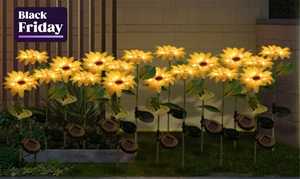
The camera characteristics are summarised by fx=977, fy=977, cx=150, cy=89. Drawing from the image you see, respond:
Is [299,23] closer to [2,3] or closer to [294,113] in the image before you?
[294,113]

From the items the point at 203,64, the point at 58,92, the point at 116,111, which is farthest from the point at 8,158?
the point at 203,64

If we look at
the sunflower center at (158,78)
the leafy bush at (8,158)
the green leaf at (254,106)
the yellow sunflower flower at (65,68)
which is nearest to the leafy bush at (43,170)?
the leafy bush at (8,158)

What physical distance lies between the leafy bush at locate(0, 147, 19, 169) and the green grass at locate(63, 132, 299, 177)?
0.77 metres

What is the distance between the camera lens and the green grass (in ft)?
40.6

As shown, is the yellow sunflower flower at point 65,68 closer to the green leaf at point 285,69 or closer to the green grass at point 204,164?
the green grass at point 204,164

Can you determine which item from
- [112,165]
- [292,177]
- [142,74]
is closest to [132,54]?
[142,74]

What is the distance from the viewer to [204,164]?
12.9 m

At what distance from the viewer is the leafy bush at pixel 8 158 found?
12375 millimetres

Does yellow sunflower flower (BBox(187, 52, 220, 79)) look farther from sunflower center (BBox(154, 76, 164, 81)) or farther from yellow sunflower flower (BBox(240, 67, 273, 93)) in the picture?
sunflower center (BBox(154, 76, 164, 81))

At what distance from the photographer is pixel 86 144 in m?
13.5

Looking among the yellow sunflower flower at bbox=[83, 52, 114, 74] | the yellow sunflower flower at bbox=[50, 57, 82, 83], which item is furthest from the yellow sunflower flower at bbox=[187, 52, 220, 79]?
the yellow sunflower flower at bbox=[50, 57, 82, 83]

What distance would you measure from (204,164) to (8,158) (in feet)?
8.43

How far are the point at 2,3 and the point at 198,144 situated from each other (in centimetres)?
403

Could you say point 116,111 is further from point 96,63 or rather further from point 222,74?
point 222,74
